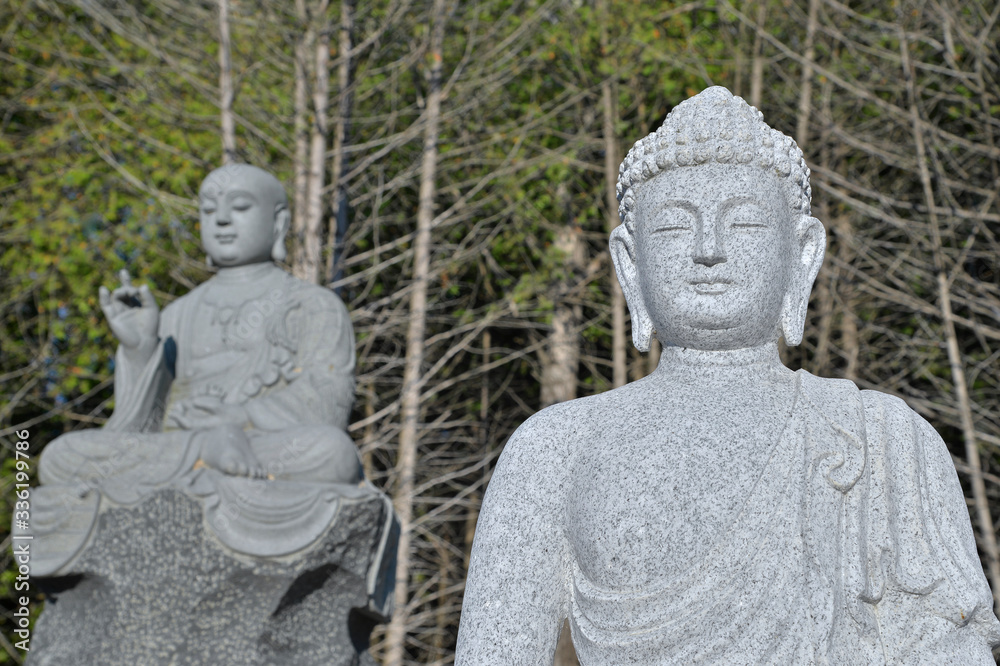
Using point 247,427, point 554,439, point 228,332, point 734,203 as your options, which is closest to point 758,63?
point 228,332

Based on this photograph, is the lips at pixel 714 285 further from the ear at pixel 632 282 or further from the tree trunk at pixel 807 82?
the tree trunk at pixel 807 82

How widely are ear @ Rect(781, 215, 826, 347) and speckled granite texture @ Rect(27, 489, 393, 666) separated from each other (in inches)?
125

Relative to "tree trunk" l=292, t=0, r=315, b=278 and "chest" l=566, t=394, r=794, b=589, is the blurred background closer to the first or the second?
"tree trunk" l=292, t=0, r=315, b=278

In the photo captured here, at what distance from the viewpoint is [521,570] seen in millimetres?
2018

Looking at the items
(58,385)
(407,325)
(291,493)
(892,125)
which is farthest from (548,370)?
(291,493)

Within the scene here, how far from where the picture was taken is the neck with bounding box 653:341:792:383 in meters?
2.13

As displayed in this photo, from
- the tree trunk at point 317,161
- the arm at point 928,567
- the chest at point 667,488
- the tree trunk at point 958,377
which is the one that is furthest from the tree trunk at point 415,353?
the arm at point 928,567

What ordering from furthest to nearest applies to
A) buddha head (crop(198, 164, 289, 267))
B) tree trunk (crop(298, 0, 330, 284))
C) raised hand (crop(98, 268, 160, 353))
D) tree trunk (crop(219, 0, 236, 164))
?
1. tree trunk (crop(219, 0, 236, 164))
2. tree trunk (crop(298, 0, 330, 284))
3. buddha head (crop(198, 164, 289, 267))
4. raised hand (crop(98, 268, 160, 353))

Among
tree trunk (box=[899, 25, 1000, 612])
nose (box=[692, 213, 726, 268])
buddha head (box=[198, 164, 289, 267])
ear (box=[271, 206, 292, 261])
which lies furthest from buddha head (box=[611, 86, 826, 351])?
tree trunk (box=[899, 25, 1000, 612])

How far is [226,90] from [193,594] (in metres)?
4.84

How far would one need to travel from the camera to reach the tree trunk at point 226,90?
8.52 metres

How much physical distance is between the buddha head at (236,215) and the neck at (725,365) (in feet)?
13.5

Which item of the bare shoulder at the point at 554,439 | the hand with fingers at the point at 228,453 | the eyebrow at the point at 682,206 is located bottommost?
the hand with fingers at the point at 228,453

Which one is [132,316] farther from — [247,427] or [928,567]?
[928,567]
